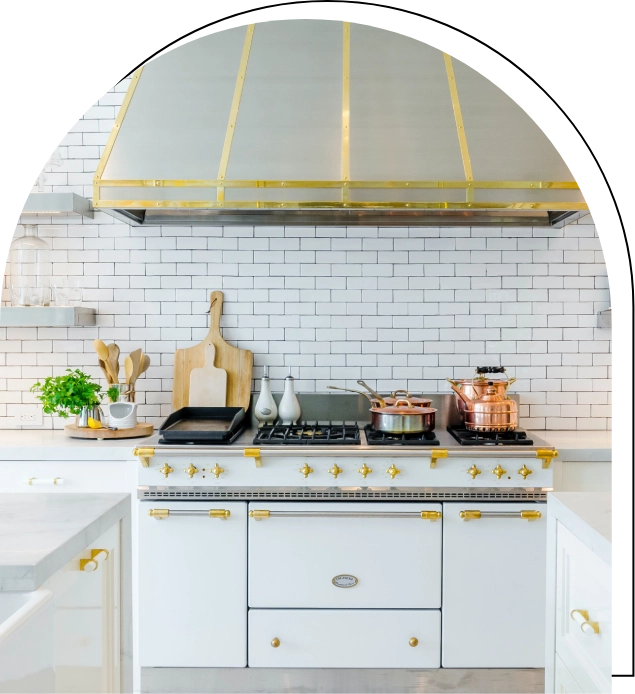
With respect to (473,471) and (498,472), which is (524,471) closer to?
(498,472)

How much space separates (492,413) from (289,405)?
102cm

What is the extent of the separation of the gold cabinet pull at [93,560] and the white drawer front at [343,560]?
1393mm

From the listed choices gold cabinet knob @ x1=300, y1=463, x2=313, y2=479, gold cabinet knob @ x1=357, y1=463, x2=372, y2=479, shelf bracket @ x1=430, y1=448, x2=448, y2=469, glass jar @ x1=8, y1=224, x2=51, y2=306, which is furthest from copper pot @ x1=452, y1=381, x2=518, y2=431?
glass jar @ x1=8, y1=224, x2=51, y2=306

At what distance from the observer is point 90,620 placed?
5.51 feet

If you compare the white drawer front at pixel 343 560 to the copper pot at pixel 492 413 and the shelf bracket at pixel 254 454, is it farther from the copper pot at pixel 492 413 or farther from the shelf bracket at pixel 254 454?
the copper pot at pixel 492 413

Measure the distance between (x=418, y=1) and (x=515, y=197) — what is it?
282 centimetres

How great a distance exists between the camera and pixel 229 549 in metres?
3.09

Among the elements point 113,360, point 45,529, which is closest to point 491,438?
point 113,360

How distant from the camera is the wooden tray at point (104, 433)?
3395 mm

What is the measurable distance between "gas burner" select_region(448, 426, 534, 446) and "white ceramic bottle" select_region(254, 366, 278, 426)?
3.05 feet

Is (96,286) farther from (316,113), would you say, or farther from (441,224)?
(441,224)

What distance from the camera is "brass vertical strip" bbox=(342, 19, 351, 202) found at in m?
3.15

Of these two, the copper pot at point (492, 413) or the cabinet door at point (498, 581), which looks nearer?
the cabinet door at point (498, 581)

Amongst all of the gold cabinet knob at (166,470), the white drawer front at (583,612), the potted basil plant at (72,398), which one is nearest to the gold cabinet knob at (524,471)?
the white drawer front at (583,612)
